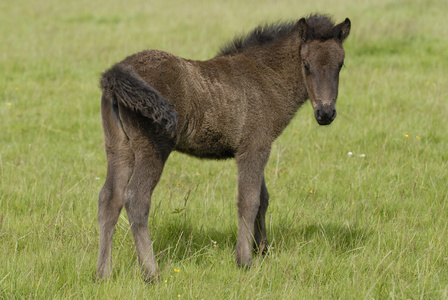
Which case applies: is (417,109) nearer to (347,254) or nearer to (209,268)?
(347,254)

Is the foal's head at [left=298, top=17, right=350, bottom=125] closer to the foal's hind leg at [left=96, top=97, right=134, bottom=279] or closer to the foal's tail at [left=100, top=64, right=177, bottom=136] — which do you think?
the foal's tail at [left=100, top=64, right=177, bottom=136]

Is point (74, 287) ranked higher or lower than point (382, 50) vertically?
lower

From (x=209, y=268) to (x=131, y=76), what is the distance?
1363mm

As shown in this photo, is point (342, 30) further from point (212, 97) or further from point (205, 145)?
point (205, 145)

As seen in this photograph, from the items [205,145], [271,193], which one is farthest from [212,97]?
[271,193]

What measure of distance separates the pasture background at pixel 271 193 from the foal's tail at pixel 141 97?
101 centimetres

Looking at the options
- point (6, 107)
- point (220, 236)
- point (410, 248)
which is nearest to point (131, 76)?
point (220, 236)

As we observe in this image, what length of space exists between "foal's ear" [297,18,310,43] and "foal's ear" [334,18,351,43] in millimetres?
220

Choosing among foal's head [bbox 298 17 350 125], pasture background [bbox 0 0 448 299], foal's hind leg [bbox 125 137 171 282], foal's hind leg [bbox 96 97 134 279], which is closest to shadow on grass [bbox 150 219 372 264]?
pasture background [bbox 0 0 448 299]

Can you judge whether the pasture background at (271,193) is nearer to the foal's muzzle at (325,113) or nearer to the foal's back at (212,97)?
the foal's back at (212,97)

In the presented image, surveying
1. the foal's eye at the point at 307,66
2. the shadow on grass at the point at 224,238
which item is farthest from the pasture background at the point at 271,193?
the foal's eye at the point at 307,66

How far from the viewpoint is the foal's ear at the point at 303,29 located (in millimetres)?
3928

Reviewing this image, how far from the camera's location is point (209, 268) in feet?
11.1

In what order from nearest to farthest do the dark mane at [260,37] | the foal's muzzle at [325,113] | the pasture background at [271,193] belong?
the pasture background at [271,193]
the foal's muzzle at [325,113]
the dark mane at [260,37]
